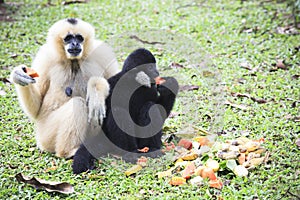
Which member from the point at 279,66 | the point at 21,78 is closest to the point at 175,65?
the point at 279,66

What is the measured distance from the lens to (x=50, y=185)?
4.52 meters

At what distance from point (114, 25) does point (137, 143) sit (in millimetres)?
4701

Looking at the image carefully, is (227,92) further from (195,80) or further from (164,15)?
(164,15)

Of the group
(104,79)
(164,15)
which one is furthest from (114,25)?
(104,79)

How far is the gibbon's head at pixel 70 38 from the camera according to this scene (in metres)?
5.22

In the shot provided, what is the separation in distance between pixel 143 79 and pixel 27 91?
128 centimetres

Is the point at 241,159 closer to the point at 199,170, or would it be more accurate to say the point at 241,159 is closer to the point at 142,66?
the point at 199,170

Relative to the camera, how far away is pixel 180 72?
7.64 metres

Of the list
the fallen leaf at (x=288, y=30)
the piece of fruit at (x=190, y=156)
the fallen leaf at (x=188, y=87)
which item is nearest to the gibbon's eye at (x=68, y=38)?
the piece of fruit at (x=190, y=156)

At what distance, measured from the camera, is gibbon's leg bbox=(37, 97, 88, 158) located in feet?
16.8

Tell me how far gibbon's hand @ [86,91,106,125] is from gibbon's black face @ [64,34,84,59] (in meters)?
0.49

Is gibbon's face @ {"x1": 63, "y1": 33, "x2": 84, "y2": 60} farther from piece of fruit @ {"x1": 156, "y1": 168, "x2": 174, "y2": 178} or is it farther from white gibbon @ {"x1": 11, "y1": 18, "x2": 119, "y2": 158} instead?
piece of fruit @ {"x1": 156, "y1": 168, "x2": 174, "y2": 178}

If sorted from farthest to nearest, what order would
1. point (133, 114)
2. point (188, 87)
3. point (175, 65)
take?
1. point (175, 65)
2. point (188, 87)
3. point (133, 114)

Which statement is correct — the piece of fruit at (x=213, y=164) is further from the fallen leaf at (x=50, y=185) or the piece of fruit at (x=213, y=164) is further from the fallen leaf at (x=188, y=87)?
the fallen leaf at (x=188, y=87)
